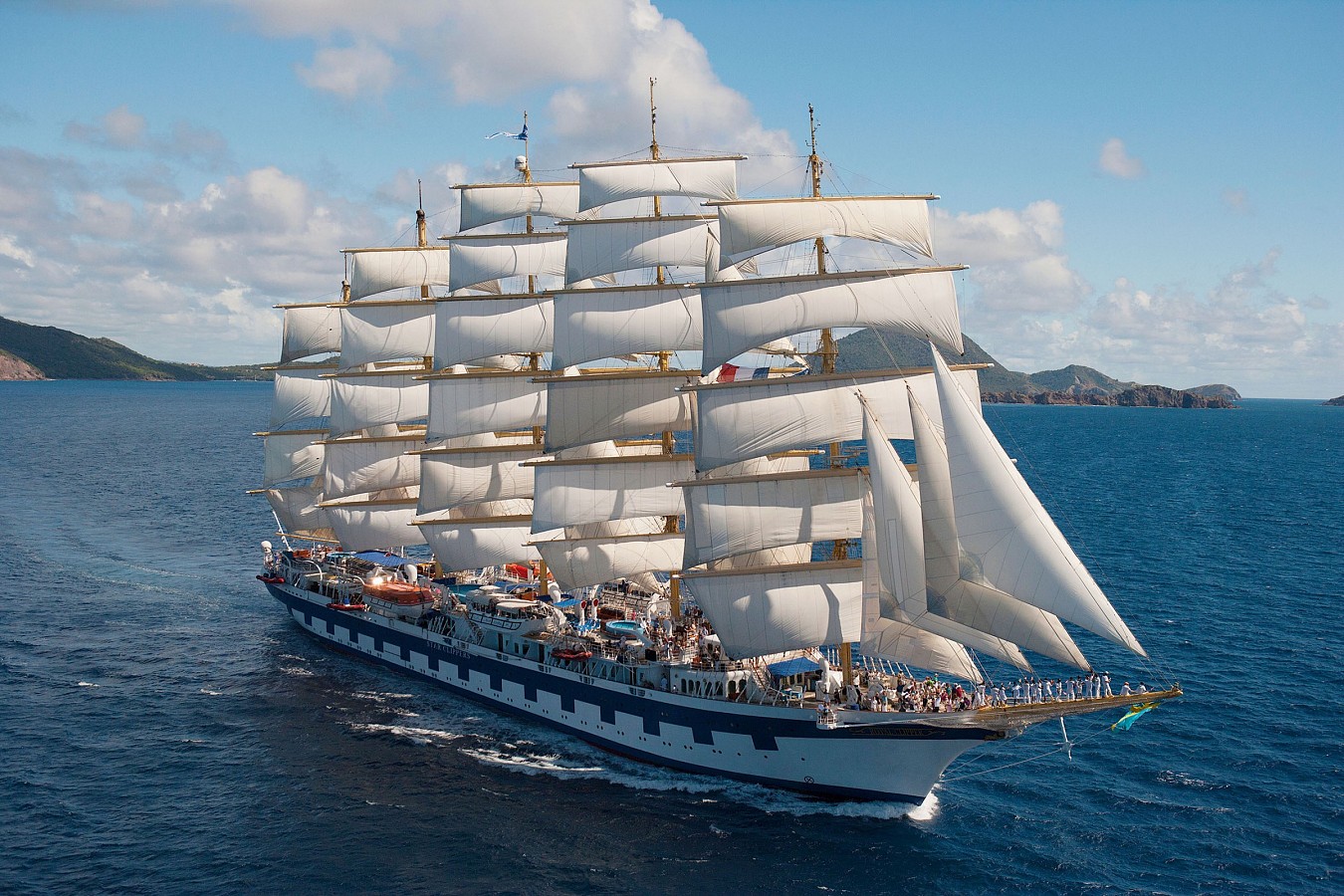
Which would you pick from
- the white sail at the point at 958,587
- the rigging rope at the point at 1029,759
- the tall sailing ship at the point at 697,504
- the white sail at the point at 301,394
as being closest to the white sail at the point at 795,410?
the tall sailing ship at the point at 697,504

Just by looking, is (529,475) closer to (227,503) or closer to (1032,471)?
(227,503)

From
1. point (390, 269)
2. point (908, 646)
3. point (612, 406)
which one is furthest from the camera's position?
point (390, 269)

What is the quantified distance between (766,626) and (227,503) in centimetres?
7426

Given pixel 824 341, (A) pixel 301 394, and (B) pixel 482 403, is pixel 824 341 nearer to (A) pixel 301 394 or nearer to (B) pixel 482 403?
(B) pixel 482 403

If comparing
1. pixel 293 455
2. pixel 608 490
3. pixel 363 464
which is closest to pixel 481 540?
pixel 608 490

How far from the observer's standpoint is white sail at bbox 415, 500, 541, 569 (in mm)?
51719

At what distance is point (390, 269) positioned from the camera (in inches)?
2350

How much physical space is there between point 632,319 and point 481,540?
14.3 metres

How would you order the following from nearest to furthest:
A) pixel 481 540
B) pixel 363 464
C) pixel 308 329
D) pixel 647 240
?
pixel 647 240
pixel 481 540
pixel 363 464
pixel 308 329

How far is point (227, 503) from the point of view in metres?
97.3

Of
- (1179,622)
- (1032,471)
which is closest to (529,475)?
(1179,622)

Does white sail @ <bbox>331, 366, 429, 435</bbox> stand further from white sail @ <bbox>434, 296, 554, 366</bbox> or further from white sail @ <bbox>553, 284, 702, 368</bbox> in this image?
white sail @ <bbox>553, 284, 702, 368</bbox>

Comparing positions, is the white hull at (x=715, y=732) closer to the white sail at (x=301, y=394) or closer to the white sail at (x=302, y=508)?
the white sail at (x=302, y=508)

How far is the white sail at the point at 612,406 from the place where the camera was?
45.4m
